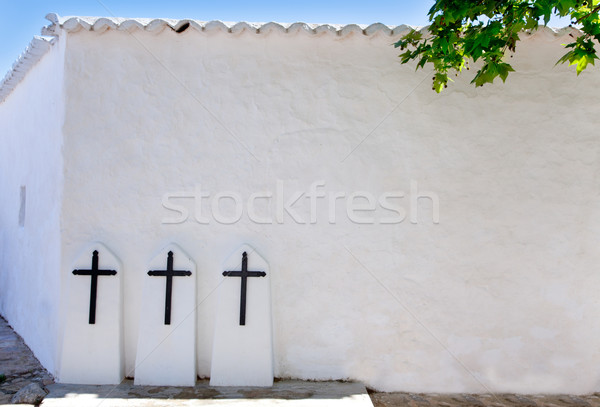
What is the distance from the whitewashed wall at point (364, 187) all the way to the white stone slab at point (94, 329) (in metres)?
0.12

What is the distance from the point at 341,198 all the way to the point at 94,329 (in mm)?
2597

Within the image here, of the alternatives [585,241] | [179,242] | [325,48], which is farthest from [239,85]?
[585,241]

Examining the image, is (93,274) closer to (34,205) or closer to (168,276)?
(168,276)

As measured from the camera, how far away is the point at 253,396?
4223 mm

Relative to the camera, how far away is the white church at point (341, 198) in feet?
15.1

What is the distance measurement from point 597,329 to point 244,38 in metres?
4.40

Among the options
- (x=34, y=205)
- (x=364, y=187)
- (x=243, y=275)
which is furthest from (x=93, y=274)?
(x=364, y=187)

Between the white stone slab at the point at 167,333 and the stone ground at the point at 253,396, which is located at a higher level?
the white stone slab at the point at 167,333

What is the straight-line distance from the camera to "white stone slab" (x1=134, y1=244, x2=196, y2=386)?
446 cm

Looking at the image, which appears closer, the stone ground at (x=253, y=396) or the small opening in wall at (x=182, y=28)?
the stone ground at (x=253, y=396)

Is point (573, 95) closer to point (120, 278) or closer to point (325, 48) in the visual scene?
point (325, 48)

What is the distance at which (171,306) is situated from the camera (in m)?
4.50

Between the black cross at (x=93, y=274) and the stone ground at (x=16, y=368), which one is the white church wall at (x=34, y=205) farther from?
the black cross at (x=93, y=274)

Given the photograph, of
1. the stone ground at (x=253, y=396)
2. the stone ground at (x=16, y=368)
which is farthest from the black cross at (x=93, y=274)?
the stone ground at (x=16, y=368)
